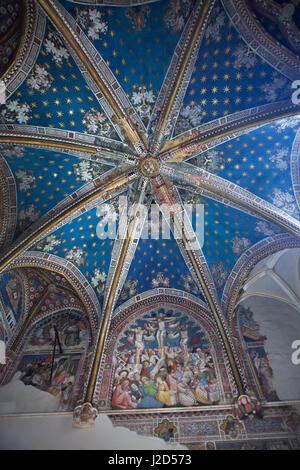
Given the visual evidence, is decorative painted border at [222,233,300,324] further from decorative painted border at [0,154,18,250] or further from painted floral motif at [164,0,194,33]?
decorative painted border at [0,154,18,250]

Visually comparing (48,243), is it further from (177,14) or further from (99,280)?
(177,14)

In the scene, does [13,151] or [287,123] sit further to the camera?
[13,151]

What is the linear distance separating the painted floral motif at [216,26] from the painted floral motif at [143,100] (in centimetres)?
247

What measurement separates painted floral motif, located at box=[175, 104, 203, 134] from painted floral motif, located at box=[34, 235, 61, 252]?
19.5ft

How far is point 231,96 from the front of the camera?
10.7 metres

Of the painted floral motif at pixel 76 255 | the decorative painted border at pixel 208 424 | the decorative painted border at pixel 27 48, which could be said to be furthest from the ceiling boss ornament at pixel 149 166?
the decorative painted border at pixel 208 424

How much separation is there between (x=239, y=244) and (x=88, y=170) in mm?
6301

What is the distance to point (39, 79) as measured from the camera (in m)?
10.1

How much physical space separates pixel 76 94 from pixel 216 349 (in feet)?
32.5

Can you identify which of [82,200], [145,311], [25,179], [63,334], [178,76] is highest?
[178,76]

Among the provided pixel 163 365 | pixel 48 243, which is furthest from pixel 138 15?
pixel 163 365

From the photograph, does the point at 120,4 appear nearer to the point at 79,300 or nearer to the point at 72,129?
the point at 72,129

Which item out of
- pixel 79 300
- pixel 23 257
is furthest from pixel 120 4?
pixel 79 300

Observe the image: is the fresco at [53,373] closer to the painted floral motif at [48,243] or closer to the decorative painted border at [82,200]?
the painted floral motif at [48,243]
